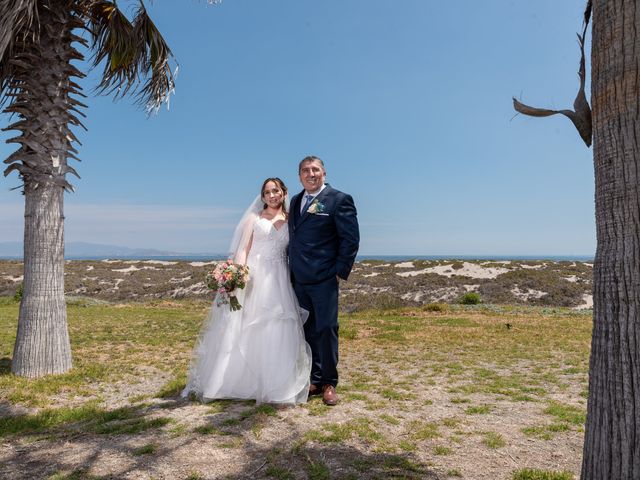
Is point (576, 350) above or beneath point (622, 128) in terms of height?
beneath

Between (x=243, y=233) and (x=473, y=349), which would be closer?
(x=243, y=233)

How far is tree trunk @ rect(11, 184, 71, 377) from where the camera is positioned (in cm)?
666

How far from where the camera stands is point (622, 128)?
2.32 meters

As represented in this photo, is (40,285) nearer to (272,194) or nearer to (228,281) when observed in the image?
(228,281)

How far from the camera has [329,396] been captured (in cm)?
521

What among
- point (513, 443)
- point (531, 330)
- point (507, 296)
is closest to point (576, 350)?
point (531, 330)

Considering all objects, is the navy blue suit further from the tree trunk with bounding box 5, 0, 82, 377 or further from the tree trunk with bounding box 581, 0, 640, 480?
the tree trunk with bounding box 5, 0, 82, 377

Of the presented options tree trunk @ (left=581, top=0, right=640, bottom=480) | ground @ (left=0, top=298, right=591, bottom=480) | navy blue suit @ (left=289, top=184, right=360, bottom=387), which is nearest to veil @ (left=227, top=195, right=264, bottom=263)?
navy blue suit @ (left=289, top=184, right=360, bottom=387)

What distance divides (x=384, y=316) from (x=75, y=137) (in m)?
12.3

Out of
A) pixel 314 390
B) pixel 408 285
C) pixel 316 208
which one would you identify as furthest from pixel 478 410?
pixel 408 285

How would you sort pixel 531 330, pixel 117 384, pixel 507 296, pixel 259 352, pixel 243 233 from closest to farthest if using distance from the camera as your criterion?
pixel 259 352, pixel 243 233, pixel 117 384, pixel 531 330, pixel 507 296

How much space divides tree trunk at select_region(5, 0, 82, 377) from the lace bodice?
3667 mm

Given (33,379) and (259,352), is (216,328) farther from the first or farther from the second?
(33,379)

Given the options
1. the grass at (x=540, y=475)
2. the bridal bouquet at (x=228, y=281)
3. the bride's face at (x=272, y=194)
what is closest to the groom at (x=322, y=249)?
the bride's face at (x=272, y=194)
